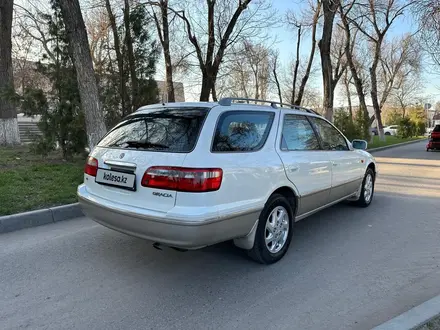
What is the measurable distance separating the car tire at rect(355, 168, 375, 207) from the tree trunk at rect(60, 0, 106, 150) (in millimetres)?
5636

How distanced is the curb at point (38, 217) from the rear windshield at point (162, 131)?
82.4 inches

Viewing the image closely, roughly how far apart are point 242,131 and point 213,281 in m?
1.53

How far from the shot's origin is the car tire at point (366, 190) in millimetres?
5981

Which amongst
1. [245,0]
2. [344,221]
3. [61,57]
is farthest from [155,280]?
[245,0]

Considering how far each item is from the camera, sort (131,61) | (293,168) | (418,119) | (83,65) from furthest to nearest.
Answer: (418,119)
(131,61)
(83,65)
(293,168)

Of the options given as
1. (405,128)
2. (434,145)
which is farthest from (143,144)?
(405,128)

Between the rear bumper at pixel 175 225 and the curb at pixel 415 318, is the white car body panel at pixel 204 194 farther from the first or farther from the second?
the curb at pixel 415 318

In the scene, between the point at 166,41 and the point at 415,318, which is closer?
the point at 415,318

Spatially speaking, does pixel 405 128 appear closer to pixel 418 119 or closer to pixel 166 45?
pixel 418 119

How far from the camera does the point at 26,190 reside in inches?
238

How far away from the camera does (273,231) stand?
12.3 ft

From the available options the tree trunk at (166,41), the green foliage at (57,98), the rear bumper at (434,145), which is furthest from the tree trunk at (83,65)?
the rear bumper at (434,145)

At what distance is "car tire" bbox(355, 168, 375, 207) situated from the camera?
5981 millimetres

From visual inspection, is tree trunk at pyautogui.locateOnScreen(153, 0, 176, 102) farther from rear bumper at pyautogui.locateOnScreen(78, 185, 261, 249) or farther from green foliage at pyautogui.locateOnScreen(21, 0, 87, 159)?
rear bumper at pyautogui.locateOnScreen(78, 185, 261, 249)
